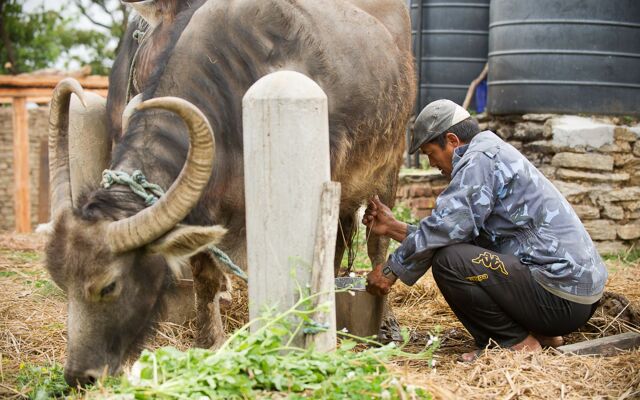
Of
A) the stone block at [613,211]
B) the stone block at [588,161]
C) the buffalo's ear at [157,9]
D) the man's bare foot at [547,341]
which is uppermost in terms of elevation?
the buffalo's ear at [157,9]

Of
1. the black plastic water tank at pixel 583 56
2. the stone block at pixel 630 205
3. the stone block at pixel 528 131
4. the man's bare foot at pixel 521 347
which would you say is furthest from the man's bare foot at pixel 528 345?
the black plastic water tank at pixel 583 56

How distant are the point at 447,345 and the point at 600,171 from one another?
15.0 ft

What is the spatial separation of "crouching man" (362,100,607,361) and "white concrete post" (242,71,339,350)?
3.82 feet

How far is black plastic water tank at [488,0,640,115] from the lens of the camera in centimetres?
932

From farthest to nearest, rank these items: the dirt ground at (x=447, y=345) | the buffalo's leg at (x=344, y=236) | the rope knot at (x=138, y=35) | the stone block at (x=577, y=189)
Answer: the stone block at (x=577, y=189), the buffalo's leg at (x=344, y=236), the rope knot at (x=138, y=35), the dirt ground at (x=447, y=345)

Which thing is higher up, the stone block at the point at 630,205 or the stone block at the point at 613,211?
the stone block at the point at 630,205

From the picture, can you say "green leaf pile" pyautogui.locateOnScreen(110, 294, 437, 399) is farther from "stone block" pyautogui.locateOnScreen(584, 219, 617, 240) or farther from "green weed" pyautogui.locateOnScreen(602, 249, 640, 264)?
"stone block" pyautogui.locateOnScreen(584, 219, 617, 240)

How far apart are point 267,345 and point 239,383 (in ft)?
0.90

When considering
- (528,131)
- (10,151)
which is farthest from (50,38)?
(528,131)

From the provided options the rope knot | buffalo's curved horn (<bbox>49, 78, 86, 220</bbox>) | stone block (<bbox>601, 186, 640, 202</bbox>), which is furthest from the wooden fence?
buffalo's curved horn (<bbox>49, 78, 86, 220</bbox>)

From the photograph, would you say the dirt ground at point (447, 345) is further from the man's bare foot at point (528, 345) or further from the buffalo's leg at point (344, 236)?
the buffalo's leg at point (344, 236)

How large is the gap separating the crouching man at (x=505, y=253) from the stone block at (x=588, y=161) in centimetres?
454

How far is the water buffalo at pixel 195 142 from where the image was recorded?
4156mm

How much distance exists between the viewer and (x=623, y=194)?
9.18m
